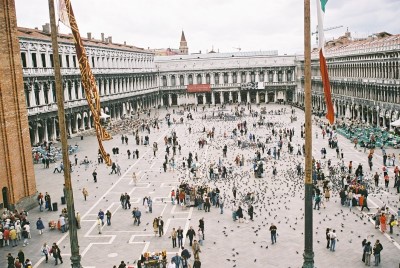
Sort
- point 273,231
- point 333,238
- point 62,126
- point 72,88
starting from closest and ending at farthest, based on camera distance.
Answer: point 62,126 < point 333,238 < point 273,231 < point 72,88

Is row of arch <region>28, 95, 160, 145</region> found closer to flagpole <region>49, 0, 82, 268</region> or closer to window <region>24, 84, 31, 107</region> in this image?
window <region>24, 84, 31, 107</region>

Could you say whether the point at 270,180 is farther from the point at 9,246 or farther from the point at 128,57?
the point at 128,57

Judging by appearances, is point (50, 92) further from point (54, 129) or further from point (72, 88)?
→ point (72, 88)

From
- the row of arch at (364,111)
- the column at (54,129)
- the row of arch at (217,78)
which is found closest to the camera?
the row of arch at (364,111)

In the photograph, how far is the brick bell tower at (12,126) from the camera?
88.0ft

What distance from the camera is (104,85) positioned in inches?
2825

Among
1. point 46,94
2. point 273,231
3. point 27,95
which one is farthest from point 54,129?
point 273,231

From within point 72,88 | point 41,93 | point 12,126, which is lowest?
point 12,126

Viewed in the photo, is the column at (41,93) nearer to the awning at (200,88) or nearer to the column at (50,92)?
the column at (50,92)

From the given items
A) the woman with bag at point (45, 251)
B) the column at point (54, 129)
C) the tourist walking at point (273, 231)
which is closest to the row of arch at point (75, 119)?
the column at point (54, 129)

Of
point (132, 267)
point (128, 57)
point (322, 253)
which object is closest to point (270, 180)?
point (322, 253)

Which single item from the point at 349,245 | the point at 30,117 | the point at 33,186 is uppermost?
the point at 30,117

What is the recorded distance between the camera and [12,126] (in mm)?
27656

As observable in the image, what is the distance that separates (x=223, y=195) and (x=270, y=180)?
5.30 m
